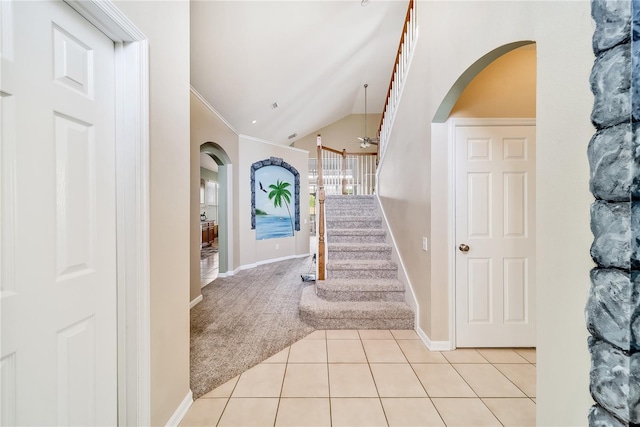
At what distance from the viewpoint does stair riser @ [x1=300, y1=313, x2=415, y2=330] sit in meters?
2.73

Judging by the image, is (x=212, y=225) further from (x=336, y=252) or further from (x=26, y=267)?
(x=26, y=267)

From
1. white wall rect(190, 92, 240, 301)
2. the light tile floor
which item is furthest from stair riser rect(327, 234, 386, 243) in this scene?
white wall rect(190, 92, 240, 301)

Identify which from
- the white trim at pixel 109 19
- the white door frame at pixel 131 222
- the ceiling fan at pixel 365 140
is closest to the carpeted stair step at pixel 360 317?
the white door frame at pixel 131 222

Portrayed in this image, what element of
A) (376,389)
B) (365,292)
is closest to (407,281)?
(365,292)

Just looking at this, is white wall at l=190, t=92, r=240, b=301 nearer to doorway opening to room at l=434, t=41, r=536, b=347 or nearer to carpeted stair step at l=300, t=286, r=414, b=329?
carpeted stair step at l=300, t=286, r=414, b=329

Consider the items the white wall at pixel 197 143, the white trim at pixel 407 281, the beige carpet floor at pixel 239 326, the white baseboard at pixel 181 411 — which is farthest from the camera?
the white wall at pixel 197 143

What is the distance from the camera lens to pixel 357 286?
301 cm

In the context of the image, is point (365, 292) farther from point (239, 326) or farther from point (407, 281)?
point (239, 326)

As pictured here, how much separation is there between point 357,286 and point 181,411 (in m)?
1.98

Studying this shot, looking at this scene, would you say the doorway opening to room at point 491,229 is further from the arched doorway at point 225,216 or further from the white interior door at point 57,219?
the arched doorway at point 225,216

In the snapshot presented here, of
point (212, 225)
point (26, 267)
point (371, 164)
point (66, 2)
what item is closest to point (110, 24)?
point (66, 2)

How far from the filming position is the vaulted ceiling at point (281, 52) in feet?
9.53

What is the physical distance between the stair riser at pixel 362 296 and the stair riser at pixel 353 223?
1449 mm

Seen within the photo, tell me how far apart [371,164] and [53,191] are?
7018 millimetres
